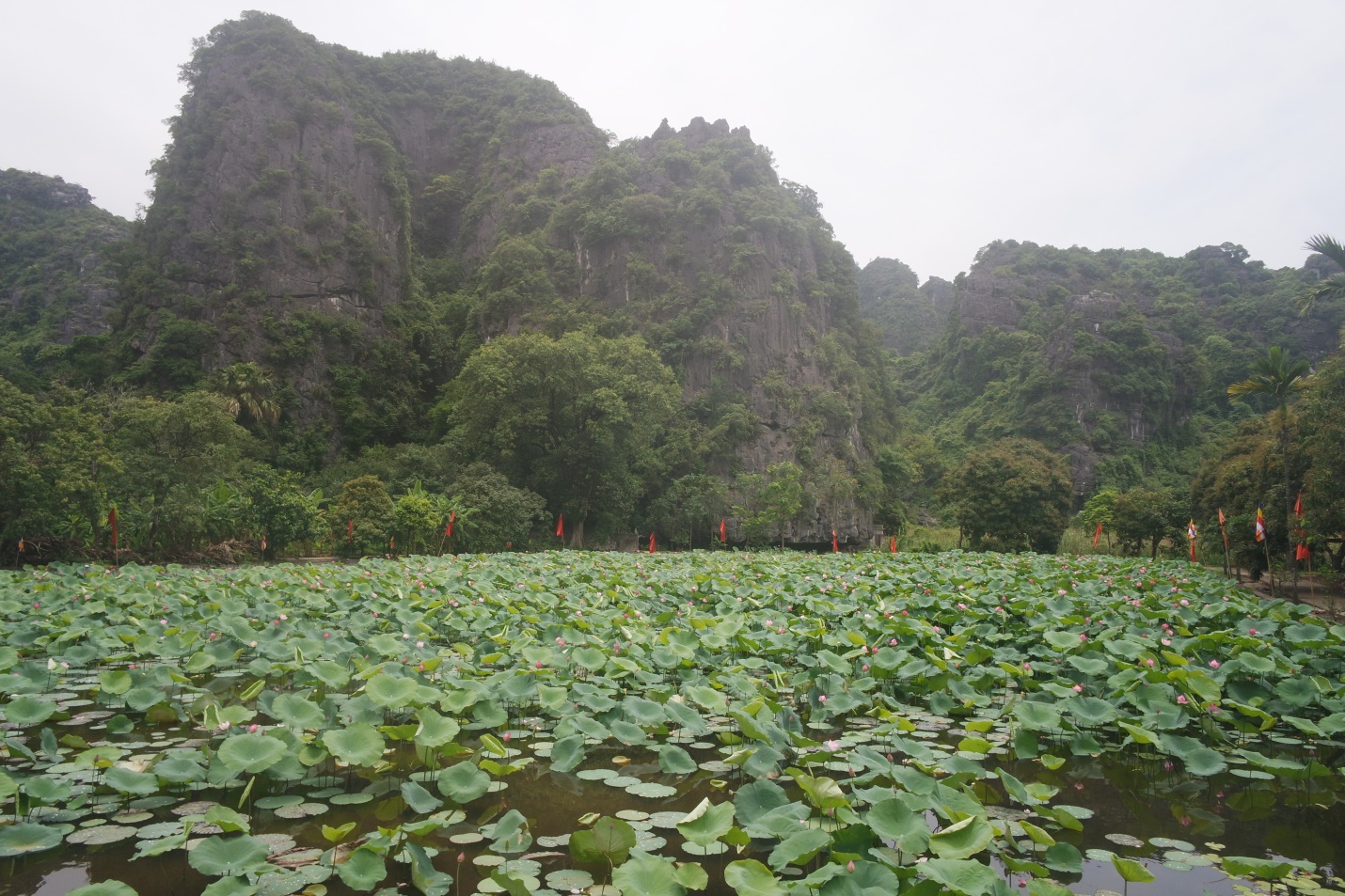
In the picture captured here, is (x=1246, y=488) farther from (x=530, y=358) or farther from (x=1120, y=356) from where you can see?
(x=1120, y=356)

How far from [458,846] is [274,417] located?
33.6 m

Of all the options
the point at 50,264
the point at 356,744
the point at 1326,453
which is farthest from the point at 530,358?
the point at 50,264

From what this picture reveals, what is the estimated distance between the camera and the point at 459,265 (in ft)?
165

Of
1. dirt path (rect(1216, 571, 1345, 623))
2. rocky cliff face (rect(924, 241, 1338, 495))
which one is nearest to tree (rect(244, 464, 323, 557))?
dirt path (rect(1216, 571, 1345, 623))

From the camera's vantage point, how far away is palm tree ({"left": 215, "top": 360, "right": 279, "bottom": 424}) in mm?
30281

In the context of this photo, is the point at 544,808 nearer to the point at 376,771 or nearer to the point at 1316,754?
the point at 376,771

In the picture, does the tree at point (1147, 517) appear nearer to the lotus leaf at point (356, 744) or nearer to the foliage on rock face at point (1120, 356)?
the foliage on rock face at point (1120, 356)

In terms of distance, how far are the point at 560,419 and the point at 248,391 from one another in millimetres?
13816

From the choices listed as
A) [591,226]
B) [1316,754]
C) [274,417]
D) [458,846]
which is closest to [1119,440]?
[591,226]

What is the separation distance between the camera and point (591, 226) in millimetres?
43375

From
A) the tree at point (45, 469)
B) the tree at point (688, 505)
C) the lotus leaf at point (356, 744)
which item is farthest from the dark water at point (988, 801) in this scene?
the tree at point (688, 505)

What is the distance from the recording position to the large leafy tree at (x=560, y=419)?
26.8 m

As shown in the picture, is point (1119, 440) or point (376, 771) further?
point (1119, 440)

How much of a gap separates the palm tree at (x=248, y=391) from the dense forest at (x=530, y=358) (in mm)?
208
